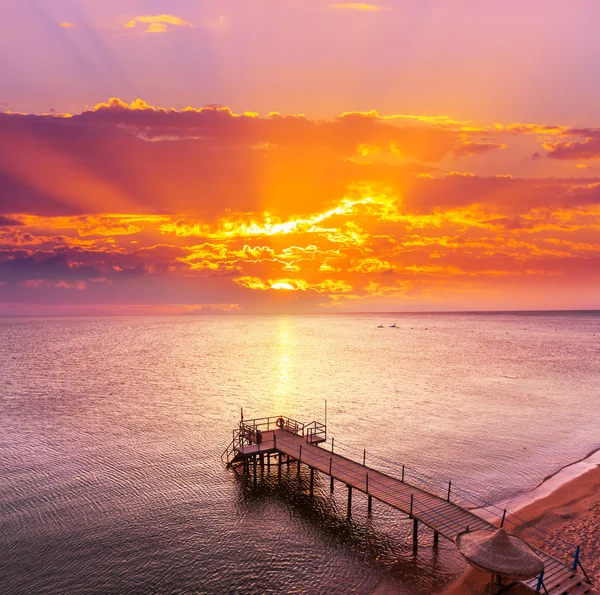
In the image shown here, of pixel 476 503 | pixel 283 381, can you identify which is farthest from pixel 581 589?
pixel 283 381

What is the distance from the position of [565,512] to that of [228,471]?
25991mm

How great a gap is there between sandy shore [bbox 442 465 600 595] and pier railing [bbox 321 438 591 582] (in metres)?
0.72

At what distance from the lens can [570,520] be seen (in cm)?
3047

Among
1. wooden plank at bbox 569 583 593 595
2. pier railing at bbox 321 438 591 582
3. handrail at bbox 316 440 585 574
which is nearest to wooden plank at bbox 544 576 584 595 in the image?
wooden plank at bbox 569 583 593 595

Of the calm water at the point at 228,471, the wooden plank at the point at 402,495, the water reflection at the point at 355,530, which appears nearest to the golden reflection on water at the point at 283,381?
the calm water at the point at 228,471

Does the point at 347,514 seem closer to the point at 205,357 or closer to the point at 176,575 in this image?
the point at 176,575

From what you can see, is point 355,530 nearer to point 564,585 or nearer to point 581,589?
point 564,585

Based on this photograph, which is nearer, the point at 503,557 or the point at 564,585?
the point at 503,557

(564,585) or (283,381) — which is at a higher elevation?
(283,381)

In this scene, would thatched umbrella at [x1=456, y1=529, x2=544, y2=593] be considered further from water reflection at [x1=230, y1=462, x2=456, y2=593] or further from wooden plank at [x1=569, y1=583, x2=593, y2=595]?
water reflection at [x1=230, y1=462, x2=456, y2=593]

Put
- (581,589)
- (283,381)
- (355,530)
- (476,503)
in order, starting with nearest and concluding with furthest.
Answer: (581,589)
(355,530)
(476,503)
(283,381)

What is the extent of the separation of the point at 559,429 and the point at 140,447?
46.8 m

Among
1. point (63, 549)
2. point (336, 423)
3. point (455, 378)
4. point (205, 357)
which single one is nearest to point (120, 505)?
point (63, 549)

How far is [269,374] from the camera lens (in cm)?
9975
